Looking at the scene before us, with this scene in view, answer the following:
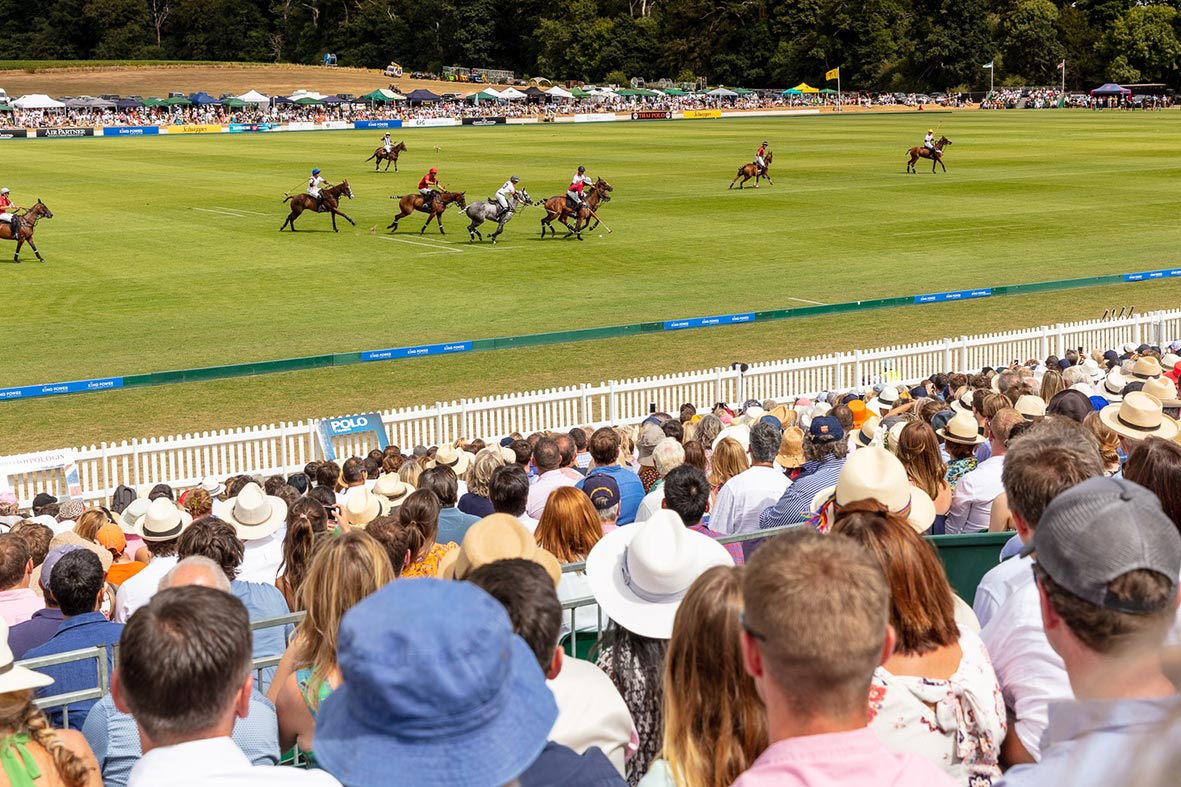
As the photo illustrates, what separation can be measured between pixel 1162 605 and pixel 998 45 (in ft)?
397

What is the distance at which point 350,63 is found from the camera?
466 feet

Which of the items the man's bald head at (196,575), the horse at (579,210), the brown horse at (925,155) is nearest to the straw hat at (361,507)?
the man's bald head at (196,575)

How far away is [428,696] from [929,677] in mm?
1996

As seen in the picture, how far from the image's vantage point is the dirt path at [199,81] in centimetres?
11531

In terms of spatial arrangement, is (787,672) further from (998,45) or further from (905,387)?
(998,45)

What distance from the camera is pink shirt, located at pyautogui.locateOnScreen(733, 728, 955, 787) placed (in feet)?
9.61

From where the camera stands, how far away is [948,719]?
3.97 m

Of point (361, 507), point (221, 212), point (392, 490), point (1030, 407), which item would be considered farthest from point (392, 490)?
point (221, 212)

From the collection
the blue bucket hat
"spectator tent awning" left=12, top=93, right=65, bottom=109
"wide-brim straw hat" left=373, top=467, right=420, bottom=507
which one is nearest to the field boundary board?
"wide-brim straw hat" left=373, top=467, right=420, bottom=507

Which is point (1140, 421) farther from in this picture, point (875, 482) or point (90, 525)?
point (90, 525)

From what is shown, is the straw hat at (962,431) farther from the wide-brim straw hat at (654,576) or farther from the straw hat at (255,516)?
the wide-brim straw hat at (654,576)

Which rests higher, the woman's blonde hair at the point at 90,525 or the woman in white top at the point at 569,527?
the woman in white top at the point at 569,527

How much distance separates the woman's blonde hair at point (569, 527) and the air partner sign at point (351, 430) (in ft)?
30.2

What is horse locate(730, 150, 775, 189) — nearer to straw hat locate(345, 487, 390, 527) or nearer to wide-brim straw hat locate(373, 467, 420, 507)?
wide-brim straw hat locate(373, 467, 420, 507)
